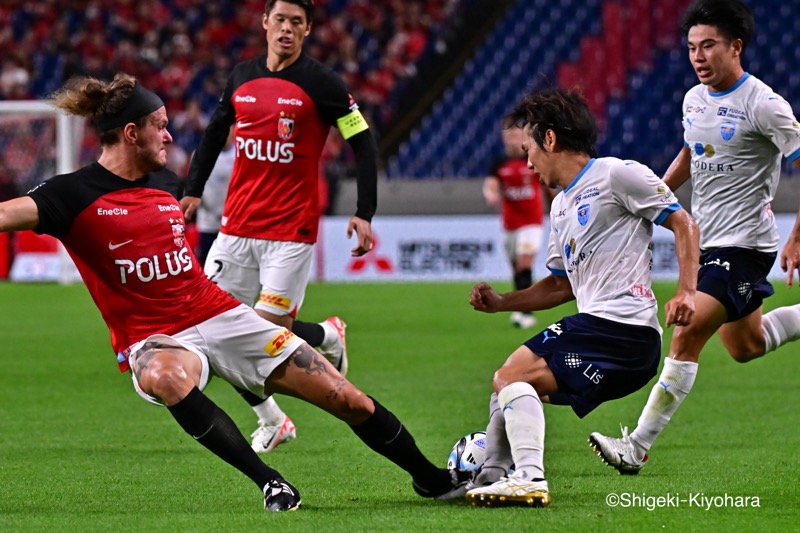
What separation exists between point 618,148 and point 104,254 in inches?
704

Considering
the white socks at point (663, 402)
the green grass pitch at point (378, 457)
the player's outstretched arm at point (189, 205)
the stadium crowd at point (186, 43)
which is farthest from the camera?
the stadium crowd at point (186, 43)

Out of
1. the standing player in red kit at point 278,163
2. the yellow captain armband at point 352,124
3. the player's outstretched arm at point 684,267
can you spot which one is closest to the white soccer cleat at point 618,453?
the player's outstretched arm at point 684,267

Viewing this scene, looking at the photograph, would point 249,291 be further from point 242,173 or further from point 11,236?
point 11,236

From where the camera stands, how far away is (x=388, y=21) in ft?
Result: 85.8

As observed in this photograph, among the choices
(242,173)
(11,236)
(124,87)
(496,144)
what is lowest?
(11,236)

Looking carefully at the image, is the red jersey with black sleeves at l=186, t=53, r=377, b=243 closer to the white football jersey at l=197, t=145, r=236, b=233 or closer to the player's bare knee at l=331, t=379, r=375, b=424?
the player's bare knee at l=331, t=379, r=375, b=424

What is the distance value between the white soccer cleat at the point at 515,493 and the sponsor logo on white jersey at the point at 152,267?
5.14ft

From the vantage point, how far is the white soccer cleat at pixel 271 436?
714cm

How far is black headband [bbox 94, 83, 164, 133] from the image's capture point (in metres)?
5.41

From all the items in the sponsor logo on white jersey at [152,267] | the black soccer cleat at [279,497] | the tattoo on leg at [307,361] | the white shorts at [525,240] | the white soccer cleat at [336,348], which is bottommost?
the white shorts at [525,240]

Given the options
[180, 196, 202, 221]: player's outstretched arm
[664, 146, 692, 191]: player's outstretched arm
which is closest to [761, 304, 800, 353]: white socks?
[664, 146, 692, 191]: player's outstretched arm

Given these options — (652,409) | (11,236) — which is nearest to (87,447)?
(652,409)

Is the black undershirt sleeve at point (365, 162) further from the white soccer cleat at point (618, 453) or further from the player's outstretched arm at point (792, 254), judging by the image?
the player's outstretched arm at point (792, 254)

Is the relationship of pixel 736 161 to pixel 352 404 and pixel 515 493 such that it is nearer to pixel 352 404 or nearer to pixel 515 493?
pixel 515 493
